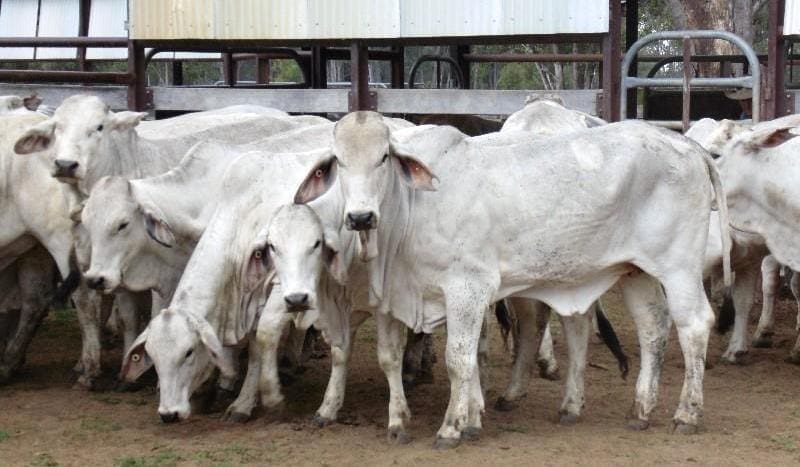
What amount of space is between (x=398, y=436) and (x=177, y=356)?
124cm

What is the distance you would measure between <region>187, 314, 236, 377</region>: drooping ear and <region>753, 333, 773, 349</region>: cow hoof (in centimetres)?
433

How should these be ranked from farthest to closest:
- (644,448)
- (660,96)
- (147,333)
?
(660,96), (147,333), (644,448)

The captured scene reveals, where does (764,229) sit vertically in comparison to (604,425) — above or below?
above

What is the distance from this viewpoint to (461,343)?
6.81 metres

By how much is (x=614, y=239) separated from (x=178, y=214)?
103 inches

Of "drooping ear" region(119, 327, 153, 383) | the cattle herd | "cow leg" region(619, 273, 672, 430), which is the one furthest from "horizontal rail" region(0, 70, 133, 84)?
"cow leg" region(619, 273, 672, 430)

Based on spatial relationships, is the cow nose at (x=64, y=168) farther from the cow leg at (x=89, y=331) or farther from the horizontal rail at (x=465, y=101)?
the horizontal rail at (x=465, y=101)

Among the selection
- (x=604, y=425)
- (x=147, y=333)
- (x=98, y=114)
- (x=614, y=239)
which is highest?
(x=98, y=114)

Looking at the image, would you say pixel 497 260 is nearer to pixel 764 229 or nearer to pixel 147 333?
pixel 147 333

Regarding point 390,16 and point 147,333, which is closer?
point 147,333

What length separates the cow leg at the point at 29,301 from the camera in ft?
28.8

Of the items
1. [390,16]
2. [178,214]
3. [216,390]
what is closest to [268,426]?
[216,390]

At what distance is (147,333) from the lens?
7.22 m

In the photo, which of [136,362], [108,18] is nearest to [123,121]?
[136,362]
